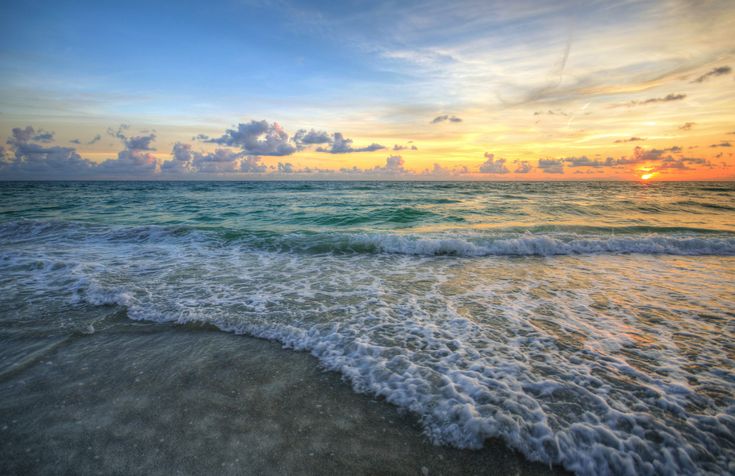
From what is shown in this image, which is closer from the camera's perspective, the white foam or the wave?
the white foam

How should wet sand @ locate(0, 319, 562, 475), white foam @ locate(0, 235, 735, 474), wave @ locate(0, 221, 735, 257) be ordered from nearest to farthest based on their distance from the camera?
wet sand @ locate(0, 319, 562, 475) < white foam @ locate(0, 235, 735, 474) < wave @ locate(0, 221, 735, 257)

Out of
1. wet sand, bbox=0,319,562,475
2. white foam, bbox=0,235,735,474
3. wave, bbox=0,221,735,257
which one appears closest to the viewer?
wet sand, bbox=0,319,562,475

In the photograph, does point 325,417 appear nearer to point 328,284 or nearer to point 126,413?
point 126,413

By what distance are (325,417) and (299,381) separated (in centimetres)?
75

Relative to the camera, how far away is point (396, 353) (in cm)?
462

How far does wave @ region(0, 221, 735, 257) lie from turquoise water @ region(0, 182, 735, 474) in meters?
0.08

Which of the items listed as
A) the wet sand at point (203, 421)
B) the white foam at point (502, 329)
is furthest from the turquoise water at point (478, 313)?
the wet sand at point (203, 421)

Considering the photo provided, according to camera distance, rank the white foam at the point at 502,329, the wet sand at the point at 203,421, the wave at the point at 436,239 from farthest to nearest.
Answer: the wave at the point at 436,239 < the white foam at the point at 502,329 < the wet sand at the point at 203,421

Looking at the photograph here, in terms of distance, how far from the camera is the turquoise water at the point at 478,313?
10.8 feet

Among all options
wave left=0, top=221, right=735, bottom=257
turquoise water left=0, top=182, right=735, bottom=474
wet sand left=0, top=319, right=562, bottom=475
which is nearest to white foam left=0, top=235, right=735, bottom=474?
turquoise water left=0, top=182, right=735, bottom=474

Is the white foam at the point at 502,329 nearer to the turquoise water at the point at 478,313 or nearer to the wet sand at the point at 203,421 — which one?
the turquoise water at the point at 478,313

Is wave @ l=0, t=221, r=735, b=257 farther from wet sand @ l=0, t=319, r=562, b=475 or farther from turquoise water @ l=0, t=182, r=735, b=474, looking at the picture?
wet sand @ l=0, t=319, r=562, b=475

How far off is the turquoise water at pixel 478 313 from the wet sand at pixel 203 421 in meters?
0.27

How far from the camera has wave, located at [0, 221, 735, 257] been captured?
11.2 m
